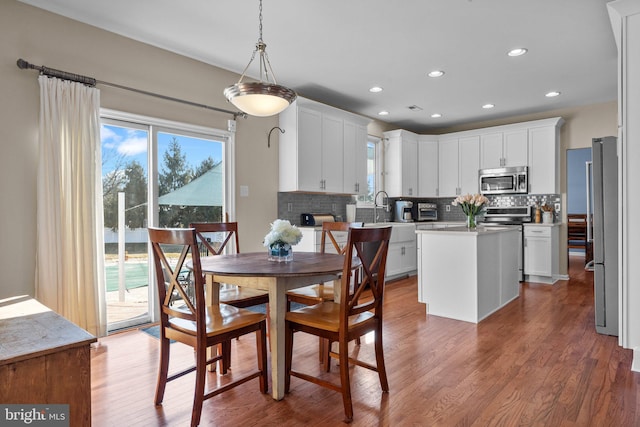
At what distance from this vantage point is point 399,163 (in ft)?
21.2

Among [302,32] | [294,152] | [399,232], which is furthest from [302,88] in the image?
[399,232]

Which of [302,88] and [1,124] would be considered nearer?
[1,124]

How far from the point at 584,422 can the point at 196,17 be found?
362 cm

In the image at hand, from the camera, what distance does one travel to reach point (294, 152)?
4609 millimetres

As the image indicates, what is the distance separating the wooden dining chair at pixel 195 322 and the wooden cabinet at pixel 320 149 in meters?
2.60

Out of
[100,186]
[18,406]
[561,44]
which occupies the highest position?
[561,44]

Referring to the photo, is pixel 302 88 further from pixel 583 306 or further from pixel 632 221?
pixel 583 306

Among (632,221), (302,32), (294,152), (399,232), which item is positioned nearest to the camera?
(632,221)

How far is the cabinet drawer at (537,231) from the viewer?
5.54m

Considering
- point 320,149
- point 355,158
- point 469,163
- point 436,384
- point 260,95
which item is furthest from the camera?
point 469,163

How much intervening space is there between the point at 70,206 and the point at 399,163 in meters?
4.82

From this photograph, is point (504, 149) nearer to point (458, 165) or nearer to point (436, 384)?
point (458, 165)

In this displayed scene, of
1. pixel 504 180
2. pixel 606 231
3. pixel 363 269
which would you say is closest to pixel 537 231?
pixel 504 180

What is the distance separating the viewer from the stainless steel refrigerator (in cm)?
323
